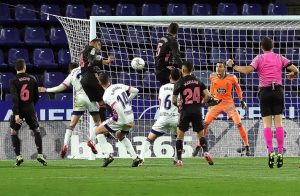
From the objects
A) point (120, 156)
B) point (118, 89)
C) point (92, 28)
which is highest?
point (92, 28)

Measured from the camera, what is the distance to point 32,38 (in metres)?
25.0

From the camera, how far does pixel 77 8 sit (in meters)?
25.2

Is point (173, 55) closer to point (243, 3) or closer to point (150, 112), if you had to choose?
point (150, 112)

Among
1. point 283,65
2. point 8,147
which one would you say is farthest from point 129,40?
point 283,65

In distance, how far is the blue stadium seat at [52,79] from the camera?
23406mm

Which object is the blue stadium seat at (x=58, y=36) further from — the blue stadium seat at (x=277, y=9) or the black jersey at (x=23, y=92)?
the black jersey at (x=23, y=92)

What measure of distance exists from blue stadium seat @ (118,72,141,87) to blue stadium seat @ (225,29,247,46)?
2.23m

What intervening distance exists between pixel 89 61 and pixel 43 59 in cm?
777

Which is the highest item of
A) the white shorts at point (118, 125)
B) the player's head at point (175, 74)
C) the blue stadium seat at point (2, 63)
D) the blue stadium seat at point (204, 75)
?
the blue stadium seat at point (2, 63)

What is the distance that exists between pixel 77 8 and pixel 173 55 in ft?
33.1

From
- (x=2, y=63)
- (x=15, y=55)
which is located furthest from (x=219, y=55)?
(x=2, y=63)

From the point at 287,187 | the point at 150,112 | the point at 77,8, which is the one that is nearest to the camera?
the point at 287,187

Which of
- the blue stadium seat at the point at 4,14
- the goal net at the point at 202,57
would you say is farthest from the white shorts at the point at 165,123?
the blue stadium seat at the point at 4,14

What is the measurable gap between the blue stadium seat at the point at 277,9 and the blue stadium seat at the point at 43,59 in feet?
18.9
